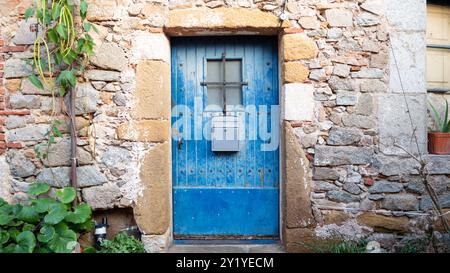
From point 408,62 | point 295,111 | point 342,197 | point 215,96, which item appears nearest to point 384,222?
point 342,197

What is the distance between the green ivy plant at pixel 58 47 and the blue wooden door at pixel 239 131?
30.8 inches

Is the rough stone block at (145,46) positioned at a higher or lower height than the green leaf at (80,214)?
higher

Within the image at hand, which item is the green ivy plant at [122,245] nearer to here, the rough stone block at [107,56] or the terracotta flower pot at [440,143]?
the rough stone block at [107,56]

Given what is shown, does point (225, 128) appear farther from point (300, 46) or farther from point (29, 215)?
point (29, 215)

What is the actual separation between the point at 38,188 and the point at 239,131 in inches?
67.9

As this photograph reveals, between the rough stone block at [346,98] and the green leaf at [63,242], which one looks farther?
the rough stone block at [346,98]

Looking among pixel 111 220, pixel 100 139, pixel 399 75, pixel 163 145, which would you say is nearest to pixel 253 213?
pixel 163 145

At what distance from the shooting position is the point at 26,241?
8.21 feet

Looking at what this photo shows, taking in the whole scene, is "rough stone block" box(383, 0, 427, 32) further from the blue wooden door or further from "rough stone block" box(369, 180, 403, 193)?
"rough stone block" box(369, 180, 403, 193)

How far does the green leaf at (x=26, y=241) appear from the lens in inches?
98.0

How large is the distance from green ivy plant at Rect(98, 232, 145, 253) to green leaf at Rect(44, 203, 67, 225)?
43cm

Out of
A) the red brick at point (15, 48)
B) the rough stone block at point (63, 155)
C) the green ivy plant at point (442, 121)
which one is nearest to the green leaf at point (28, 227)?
the rough stone block at point (63, 155)

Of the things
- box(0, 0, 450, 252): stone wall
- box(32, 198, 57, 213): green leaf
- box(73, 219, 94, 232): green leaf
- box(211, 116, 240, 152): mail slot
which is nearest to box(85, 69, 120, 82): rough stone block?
box(0, 0, 450, 252): stone wall
